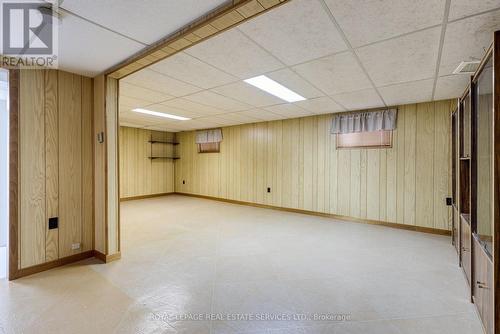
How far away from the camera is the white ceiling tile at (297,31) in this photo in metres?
1.60

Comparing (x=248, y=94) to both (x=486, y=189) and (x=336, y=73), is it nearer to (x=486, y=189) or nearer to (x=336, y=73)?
(x=336, y=73)

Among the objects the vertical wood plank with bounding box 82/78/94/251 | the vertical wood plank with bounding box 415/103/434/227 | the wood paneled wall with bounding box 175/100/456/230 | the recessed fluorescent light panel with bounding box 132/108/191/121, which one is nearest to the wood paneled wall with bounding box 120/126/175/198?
the wood paneled wall with bounding box 175/100/456/230

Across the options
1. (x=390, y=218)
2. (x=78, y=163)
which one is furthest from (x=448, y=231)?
(x=78, y=163)

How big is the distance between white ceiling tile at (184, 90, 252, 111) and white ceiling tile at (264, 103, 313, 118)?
500mm

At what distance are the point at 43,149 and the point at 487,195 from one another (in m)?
3.87

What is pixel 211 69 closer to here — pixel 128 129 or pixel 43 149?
pixel 43 149

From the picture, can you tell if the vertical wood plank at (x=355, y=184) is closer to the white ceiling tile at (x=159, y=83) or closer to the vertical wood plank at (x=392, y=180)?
the vertical wood plank at (x=392, y=180)

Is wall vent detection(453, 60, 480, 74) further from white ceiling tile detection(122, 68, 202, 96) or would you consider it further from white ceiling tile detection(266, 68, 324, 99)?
white ceiling tile detection(122, 68, 202, 96)

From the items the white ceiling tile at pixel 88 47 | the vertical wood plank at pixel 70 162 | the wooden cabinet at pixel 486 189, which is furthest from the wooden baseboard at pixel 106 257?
the wooden cabinet at pixel 486 189

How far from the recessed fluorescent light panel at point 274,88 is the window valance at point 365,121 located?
4.53 feet

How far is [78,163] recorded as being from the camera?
2805 mm

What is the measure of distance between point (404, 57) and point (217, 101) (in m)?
2.58

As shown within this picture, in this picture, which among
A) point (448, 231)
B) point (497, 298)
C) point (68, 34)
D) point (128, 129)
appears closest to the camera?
point (497, 298)

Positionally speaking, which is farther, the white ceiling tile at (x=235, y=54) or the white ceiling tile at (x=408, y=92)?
the white ceiling tile at (x=408, y=92)
